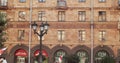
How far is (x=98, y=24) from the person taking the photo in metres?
59.5

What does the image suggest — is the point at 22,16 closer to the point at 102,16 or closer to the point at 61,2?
the point at 61,2

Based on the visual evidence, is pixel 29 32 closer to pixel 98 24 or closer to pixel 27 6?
pixel 27 6

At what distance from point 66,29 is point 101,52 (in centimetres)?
573

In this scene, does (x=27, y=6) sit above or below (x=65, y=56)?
above

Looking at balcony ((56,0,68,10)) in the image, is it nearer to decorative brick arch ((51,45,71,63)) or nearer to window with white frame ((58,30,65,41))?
window with white frame ((58,30,65,41))

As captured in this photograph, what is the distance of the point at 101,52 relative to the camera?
59438 millimetres

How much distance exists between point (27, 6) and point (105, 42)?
11.9m

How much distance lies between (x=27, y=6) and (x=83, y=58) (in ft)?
34.7

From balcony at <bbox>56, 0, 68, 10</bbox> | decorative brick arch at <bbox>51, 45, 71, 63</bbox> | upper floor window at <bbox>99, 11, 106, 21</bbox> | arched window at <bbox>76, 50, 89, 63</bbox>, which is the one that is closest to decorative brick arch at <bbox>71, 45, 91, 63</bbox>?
arched window at <bbox>76, 50, 89, 63</bbox>

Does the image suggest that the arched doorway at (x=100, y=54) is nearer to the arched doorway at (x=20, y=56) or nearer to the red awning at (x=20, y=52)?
the arched doorway at (x=20, y=56)

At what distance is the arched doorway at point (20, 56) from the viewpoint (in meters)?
59.9

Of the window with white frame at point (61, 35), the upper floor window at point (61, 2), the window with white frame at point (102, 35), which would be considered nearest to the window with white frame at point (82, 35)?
the window with white frame at point (102, 35)

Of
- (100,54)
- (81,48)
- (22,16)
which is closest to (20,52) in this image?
(22,16)

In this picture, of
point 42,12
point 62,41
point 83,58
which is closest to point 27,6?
point 42,12
